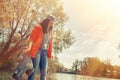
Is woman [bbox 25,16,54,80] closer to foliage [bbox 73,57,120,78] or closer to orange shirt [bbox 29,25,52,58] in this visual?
orange shirt [bbox 29,25,52,58]

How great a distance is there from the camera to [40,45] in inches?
272

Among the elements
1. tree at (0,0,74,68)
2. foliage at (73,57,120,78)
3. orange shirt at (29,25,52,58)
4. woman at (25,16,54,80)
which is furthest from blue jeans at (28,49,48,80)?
foliage at (73,57,120,78)

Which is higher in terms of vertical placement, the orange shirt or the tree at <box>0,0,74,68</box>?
the tree at <box>0,0,74,68</box>

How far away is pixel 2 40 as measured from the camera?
17.4 m

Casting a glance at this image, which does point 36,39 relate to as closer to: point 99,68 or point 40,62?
point 40,62

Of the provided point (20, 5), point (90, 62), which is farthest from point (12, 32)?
point (90, 62)

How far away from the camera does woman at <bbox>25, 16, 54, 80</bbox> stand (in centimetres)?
677

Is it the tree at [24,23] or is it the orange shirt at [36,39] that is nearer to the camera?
the orange shirt at [36,39]

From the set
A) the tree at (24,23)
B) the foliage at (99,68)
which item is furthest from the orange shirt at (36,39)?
the foliage at (99,68)

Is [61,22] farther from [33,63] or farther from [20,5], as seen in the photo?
[33,63]

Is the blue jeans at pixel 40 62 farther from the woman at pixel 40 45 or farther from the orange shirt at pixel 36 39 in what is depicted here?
the orange shirt at pixel 36 39

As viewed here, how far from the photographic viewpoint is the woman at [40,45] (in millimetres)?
6773

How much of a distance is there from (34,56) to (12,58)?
10611 mm

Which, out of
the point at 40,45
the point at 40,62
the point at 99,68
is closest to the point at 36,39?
the point at 40,45
